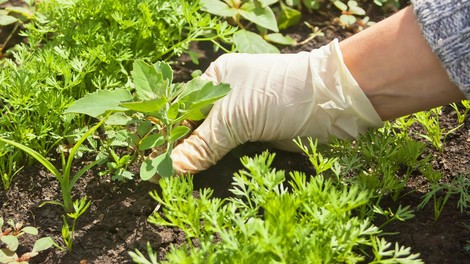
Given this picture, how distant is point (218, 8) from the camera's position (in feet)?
8.71

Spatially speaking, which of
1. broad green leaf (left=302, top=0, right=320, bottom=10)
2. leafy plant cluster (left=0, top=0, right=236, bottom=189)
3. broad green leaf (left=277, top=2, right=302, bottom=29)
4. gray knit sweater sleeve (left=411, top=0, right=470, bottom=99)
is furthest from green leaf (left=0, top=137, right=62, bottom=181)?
broad green leaf (left=302, top=0, right=320, bottom=10)

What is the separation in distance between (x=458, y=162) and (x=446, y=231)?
313 mm

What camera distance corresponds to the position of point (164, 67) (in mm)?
2115

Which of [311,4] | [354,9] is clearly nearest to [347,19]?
[354,9]

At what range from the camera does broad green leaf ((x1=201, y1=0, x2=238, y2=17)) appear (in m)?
2.62

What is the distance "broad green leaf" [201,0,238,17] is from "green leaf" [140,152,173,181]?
0.80 m

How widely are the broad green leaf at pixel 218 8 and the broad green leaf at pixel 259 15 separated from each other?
2.2 inches

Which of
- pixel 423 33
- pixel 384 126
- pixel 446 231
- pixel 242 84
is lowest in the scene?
pixel 446 231

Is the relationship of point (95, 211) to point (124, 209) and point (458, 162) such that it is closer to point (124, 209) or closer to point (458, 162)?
point (124, 209)

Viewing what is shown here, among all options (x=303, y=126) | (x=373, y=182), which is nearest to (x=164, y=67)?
(x=303, y=126)

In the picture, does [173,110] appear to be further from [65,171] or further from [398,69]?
→ [398,69]

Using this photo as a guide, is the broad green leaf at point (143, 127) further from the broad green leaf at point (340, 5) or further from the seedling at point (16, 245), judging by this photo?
the broad green leaf at point (340, 5)

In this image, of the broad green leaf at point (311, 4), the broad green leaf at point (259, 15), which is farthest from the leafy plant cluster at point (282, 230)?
the broad green leaf at point (311, 4)

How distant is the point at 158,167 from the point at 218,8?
34.6 inches
